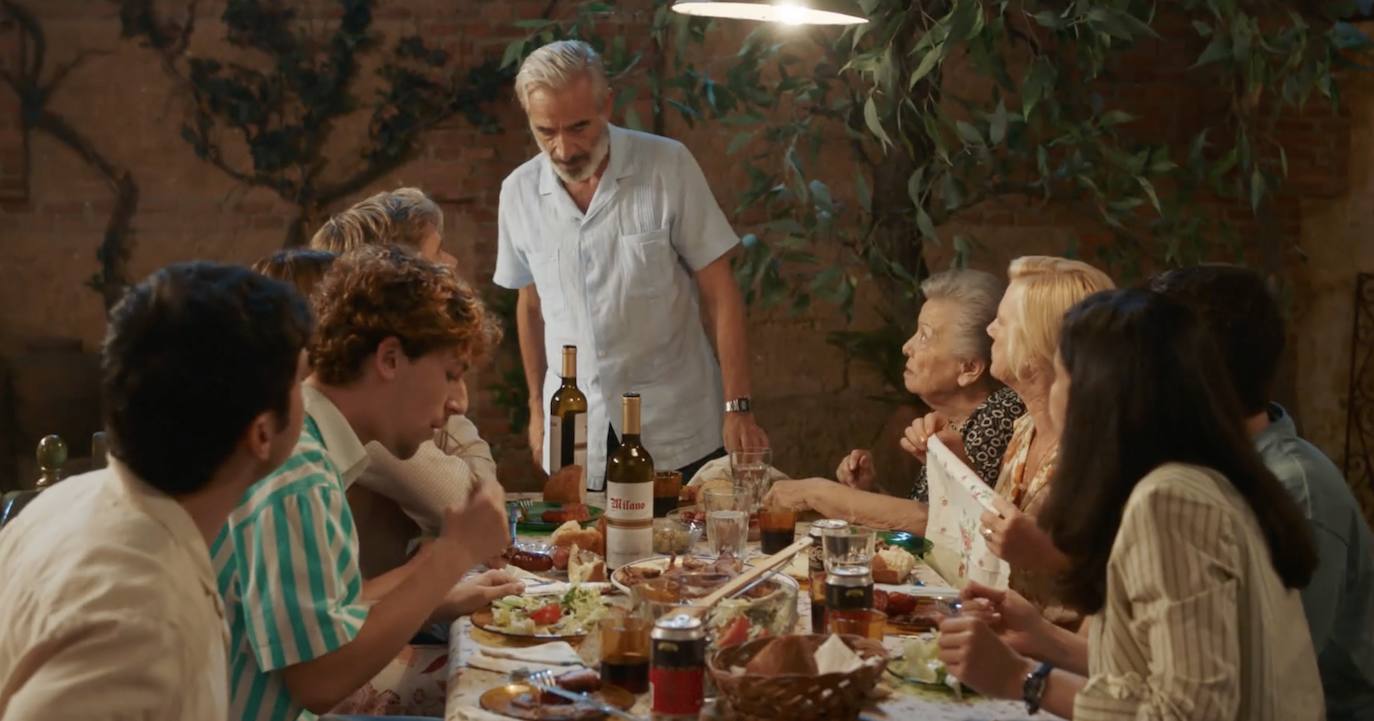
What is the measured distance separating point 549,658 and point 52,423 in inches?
159

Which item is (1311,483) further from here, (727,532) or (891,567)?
(727,532)

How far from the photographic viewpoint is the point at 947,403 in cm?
358

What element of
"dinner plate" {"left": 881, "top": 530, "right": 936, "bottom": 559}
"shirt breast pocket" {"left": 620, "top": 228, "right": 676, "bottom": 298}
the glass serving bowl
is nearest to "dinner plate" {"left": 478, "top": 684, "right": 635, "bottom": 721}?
the glass serving bowl

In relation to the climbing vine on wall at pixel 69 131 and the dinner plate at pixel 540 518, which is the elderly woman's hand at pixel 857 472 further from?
the climbing vine on wall at pixel 69 131

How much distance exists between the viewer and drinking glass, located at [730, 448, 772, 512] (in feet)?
10.4

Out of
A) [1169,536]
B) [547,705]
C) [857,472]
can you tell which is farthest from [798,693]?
[857,472]

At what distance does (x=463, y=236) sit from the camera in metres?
5.86

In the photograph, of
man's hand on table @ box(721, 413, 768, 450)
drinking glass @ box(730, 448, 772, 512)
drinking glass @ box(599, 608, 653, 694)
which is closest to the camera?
drinking glass @ box(599, 608, 653, 694)

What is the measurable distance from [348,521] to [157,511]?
59 centimetres

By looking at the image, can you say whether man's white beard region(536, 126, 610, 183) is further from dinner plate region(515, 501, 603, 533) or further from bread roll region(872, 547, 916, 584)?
bread roll region(872, 547, 916, 584)

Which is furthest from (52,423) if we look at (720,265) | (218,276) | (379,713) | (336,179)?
(218,276)

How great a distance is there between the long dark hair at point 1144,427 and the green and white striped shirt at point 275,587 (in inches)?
37.5

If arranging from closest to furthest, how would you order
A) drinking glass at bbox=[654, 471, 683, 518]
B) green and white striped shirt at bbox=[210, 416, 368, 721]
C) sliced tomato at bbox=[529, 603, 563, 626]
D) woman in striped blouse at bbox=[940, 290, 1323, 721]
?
1. woman in striped blouse at bbox=[940, 290, 1323, 721]
2. green and white striped shirt at bbox=[210, 416, 368, 721]
3. sliced tomato at bbox=[529, 603, 563, 626]
4. drinking glass at bbox=[654, 471, 683, 518]

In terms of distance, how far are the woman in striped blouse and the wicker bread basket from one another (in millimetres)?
265
